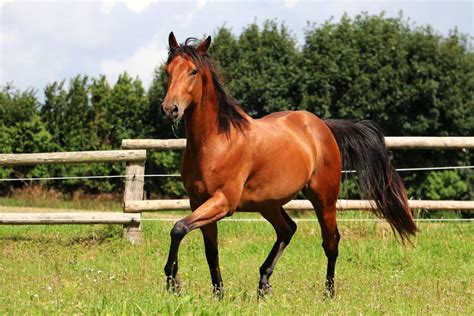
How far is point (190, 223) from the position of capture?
5930mm

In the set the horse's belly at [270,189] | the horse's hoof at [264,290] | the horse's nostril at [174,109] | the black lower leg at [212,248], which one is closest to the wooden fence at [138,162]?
the horse's hoof at [264,290]

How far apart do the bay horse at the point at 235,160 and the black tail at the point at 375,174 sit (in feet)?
1.30

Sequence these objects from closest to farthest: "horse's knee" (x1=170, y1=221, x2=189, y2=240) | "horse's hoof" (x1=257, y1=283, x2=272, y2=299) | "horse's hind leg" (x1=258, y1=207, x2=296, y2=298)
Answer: "horse's knee" (x1=170, y1=221, x2=189, y2=240) < "horse's hoof" (x1=257, y1=283, x2=272, y2=299) < "horse's hind leg" (x1=258, y1=207, x2=296, y2=298)

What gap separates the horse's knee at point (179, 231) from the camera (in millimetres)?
5863

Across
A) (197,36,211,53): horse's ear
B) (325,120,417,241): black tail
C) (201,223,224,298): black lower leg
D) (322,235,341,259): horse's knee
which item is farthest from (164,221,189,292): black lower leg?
(325,120,417,241): black tail

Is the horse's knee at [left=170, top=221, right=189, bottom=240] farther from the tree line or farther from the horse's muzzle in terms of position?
the tree line

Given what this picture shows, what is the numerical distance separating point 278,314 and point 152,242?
5.26 meters

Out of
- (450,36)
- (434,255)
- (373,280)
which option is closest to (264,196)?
(373,280)

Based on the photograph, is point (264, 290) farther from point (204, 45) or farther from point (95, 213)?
point (95, 213)

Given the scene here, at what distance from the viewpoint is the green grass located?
5531 mm

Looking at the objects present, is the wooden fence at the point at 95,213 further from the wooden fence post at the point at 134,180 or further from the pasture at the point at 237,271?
the pasture at the point at 237,271

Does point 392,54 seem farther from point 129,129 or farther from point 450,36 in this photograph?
point 129,129

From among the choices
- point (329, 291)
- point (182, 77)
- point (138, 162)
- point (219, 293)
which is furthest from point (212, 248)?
point (138, 162)

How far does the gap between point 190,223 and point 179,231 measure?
4.5 inches
